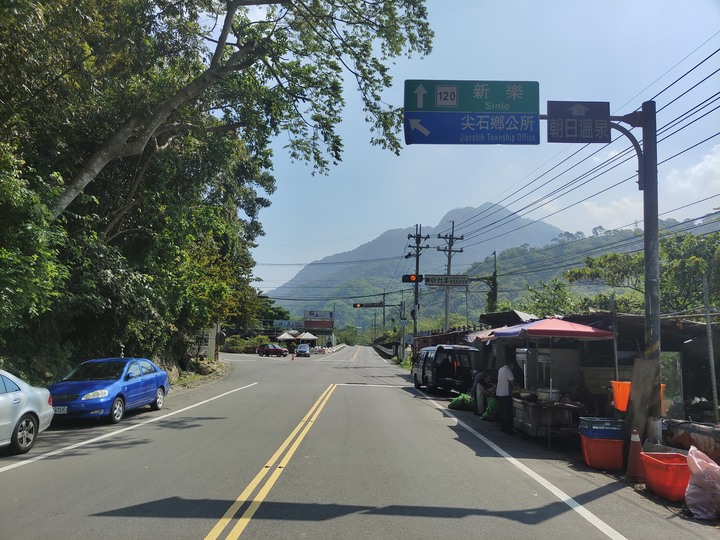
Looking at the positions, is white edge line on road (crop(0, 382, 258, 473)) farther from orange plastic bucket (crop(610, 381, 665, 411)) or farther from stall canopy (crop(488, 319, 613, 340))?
orange plastic bucket (crop(610, 381, 665, 411))

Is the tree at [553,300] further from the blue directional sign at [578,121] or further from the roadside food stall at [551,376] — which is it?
the blue directional sign at [578,121]

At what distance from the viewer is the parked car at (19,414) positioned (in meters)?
7.99

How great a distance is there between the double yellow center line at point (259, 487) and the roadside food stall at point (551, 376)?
15.6ft

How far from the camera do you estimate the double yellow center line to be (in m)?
5.07

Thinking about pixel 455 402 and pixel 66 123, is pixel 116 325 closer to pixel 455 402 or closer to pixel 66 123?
pixel 66 123

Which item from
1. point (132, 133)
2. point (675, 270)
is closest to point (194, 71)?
point (132, 133)

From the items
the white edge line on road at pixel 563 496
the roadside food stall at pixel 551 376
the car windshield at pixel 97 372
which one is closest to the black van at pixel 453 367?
the roadside food stall at pixel 551 376

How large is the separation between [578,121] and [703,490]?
6.48 metres

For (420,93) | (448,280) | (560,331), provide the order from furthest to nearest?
(448,280)
(560,331)
(420,93)

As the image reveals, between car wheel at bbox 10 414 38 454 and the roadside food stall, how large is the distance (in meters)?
9.19

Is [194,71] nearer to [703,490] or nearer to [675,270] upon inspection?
[703,490]

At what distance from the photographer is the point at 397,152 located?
15.8 metres

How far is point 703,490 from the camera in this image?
6.15 meters

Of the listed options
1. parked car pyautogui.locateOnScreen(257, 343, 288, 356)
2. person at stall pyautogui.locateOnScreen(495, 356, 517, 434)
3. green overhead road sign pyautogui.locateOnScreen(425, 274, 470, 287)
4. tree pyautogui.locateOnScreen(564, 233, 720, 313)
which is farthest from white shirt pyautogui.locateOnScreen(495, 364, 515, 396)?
parked car pyautogui.locateOnScreen(257, 343, 288, 356)
